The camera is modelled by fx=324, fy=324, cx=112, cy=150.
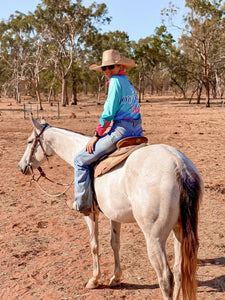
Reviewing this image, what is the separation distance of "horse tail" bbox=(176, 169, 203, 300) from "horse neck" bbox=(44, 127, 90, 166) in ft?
5.87

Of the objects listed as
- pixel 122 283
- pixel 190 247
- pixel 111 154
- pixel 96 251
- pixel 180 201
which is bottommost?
pixel 122 283

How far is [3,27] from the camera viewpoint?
2035 inches

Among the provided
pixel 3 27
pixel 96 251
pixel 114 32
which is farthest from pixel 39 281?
pixel 3 27

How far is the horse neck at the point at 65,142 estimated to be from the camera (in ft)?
14.6

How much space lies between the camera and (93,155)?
12.5 ft

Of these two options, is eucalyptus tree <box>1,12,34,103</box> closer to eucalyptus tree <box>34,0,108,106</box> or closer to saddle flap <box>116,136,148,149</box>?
eucalyptus tree <box>34,0,108,106</box>

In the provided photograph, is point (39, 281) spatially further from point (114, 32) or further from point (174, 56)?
point (114, 32)

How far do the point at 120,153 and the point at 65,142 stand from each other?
1299mm

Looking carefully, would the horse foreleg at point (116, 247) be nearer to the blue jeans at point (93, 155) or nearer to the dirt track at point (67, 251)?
the dirt track at point (67, 251)

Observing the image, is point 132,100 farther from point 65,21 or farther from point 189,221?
point 65,21

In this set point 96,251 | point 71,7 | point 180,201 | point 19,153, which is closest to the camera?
point 180,201

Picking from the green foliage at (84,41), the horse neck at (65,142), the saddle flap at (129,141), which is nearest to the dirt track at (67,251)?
the horse neck at (65,142)

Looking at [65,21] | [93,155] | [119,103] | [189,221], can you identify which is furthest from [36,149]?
[65,21]

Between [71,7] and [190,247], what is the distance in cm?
3962
